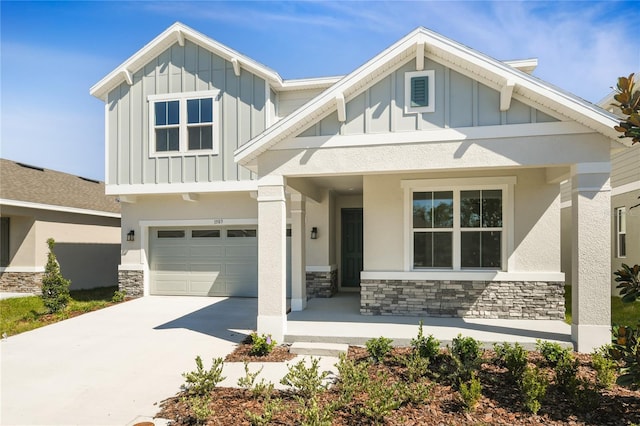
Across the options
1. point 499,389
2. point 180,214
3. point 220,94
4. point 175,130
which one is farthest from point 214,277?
point 499,389

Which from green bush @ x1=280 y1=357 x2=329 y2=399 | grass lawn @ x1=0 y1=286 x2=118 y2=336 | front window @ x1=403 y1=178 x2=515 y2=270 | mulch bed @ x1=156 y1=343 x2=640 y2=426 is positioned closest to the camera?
mulch bed @ x1=156 y1=343 x2=640 y2=426

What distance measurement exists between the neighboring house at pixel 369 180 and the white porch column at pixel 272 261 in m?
0.03

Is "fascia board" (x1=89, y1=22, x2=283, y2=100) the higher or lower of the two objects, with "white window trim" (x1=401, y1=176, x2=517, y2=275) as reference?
higher

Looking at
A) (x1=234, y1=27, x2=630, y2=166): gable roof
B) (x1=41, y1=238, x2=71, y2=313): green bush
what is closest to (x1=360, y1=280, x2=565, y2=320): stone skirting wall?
(x1=234, y1=27, x2=630, y2=166): gable roof

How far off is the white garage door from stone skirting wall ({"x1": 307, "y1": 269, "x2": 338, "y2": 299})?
3.18 ft

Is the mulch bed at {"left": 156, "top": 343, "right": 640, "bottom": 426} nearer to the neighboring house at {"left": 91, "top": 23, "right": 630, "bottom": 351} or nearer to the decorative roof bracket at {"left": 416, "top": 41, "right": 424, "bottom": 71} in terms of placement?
the neighboring house at {"left": 91, "top": 23, "right": 630, "bottom": 351}

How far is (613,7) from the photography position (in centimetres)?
787

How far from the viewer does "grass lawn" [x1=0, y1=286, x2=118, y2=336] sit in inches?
348

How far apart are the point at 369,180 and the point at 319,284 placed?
12.9 feet

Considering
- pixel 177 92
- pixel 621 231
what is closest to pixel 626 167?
pixel 621 231

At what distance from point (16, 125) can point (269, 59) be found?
29.3 ft

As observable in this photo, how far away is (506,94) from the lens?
20.3 feet

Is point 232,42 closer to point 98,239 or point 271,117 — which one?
point 271,117

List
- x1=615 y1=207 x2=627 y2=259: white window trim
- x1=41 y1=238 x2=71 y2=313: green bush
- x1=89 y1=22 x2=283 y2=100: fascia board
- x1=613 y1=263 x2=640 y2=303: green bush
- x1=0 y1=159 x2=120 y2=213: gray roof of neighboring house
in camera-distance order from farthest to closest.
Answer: x1=0 y1=159 x2=120 y2=213: gray roof of neighboring house < x1=615 y1=207 x2=627 y2=259: white window trim < x1=89 y1=22 x2=283 y2=100: fascia board < x1=41 y1=238 x2=71 y2=313: green bush < x1=613 y1=263 x2=640 y2=303: green bush
